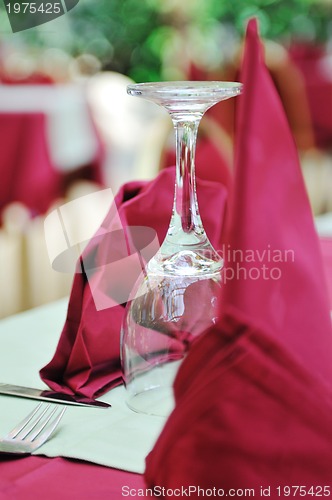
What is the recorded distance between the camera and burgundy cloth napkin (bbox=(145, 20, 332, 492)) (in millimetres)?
470

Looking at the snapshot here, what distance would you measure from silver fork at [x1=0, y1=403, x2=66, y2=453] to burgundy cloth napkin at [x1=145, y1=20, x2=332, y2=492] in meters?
0.20

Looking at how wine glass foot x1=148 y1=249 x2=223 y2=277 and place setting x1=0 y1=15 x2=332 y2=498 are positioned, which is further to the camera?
wine glass foot x1=148 y1=249 x2=223 y2=277

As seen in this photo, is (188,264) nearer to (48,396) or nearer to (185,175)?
(185,175)

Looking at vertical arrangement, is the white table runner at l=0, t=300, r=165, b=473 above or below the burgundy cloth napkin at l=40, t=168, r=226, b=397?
below

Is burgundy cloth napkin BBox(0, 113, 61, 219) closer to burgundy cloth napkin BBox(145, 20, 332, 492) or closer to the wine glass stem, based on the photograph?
the wine glass stem

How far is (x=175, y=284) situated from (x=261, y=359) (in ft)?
0.82

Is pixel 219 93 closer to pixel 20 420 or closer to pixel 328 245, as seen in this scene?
pixel 20 420

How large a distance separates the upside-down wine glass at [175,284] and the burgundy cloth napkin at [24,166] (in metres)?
2.14

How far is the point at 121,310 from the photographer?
0.85 metres

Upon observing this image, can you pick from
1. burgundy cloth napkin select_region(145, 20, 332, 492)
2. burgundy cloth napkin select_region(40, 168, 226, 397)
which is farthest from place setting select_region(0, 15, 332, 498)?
burgundy cloth napkin select_region(40, 168, 226, 397)

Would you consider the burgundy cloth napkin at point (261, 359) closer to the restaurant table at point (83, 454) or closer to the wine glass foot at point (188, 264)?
the restaurant table at point (83, 454)

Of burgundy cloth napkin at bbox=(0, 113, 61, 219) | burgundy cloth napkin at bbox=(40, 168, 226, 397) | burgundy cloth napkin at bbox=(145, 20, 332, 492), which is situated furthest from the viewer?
burgundy cloth napkin at bbox=(0, 113, 61, 219)

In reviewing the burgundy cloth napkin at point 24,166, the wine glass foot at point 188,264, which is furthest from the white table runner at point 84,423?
the burgundy cloth napkin at point 24,166

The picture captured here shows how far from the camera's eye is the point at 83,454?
0.66 meters
